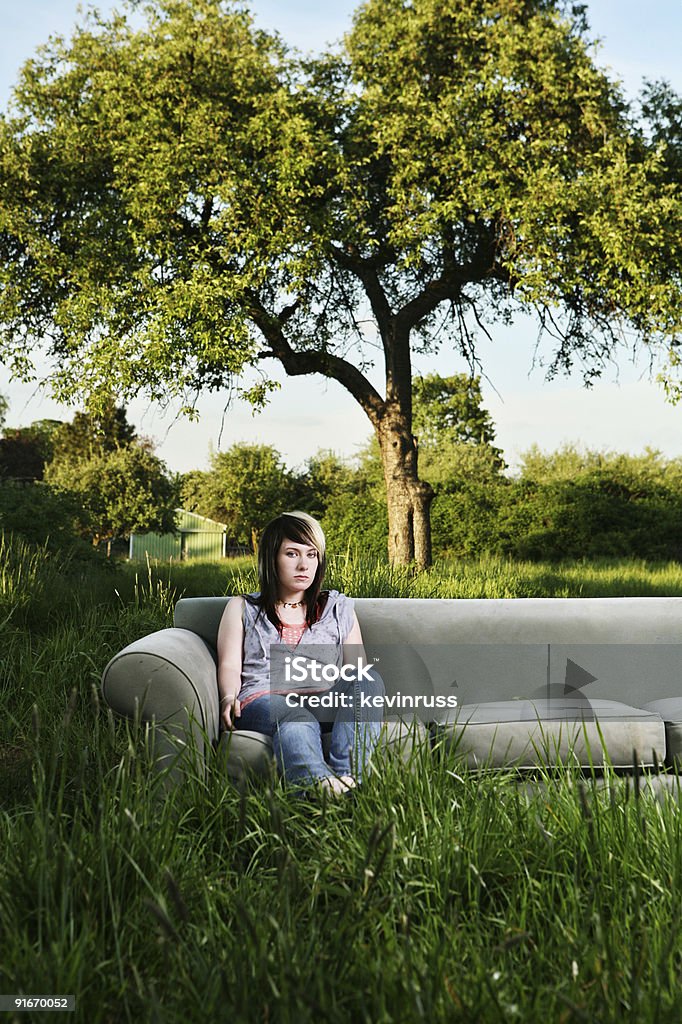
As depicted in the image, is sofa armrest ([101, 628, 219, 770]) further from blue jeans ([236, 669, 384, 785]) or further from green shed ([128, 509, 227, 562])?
green shed ([128, 509, 227, 562])

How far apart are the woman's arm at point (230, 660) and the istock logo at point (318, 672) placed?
179mm

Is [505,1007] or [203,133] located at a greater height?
[203,133]

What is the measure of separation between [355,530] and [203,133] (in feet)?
25.9

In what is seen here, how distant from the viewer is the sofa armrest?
104 inches

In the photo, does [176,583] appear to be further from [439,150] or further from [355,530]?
[355,530]

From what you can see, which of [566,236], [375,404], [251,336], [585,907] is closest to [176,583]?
[251,336]

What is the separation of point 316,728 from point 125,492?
58.1 ft

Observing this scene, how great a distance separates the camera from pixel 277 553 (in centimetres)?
317

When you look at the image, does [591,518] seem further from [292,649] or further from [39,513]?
[292,649]

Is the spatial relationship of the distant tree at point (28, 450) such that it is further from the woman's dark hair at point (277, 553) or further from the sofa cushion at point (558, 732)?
the sofa cushion at point (558, 732)

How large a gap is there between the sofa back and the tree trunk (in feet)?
20.2

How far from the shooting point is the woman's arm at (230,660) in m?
2.92

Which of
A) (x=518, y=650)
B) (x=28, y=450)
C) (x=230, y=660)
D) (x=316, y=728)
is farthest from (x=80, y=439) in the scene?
(x=316, y=728)

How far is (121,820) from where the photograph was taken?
1821 millimetres
